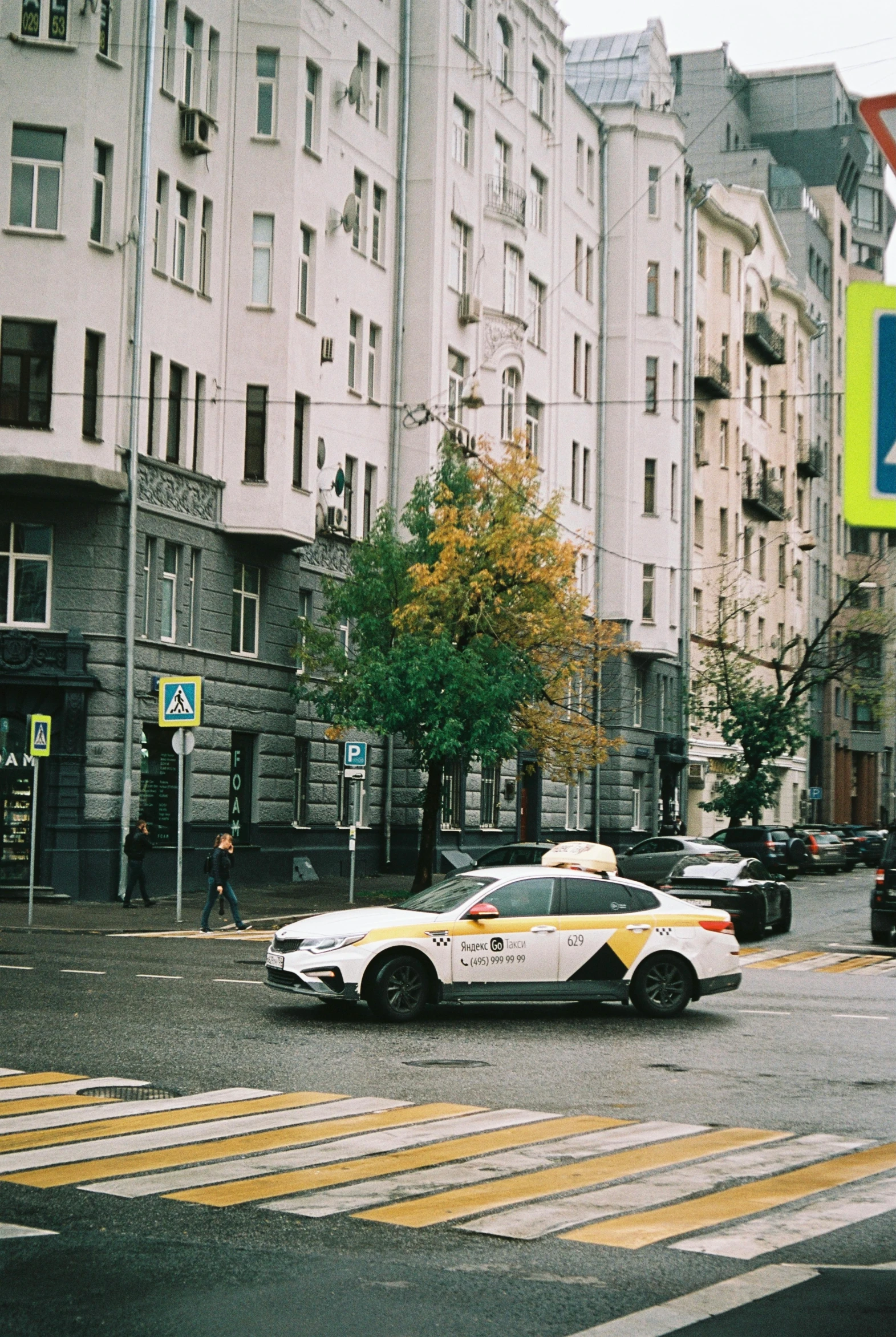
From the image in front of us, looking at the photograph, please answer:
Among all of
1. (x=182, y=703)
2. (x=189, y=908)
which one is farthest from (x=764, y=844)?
(x=182, y=703)

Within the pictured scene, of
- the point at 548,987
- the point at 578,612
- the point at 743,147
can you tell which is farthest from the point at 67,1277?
the point at 743,147

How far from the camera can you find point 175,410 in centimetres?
3262

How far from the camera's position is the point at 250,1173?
29.7ft

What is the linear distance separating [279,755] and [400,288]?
12282mm

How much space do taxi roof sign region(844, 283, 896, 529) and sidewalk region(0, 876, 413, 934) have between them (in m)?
21.1

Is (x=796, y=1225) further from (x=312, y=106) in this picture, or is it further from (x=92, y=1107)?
(x=312, y=106)

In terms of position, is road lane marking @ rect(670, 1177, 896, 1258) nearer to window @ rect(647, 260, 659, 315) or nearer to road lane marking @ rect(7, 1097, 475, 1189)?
road lane marking @ rect(7, 1097, 475, 1189)

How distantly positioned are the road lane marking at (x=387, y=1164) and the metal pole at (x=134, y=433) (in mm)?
19956

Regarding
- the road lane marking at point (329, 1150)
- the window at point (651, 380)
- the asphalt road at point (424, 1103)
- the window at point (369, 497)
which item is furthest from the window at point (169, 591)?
the window at point (651, 380)

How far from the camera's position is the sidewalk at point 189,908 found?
84.3 ft

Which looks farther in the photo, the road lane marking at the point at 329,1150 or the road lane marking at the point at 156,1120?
the road lane marking at the point at 156,1120

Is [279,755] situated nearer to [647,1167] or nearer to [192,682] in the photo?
[192,682]

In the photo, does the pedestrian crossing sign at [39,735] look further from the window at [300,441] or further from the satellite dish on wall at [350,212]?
the satellite dish on wall at [350,212]

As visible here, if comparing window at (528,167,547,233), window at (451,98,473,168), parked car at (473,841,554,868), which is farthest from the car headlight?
window at (528,167,547,233)
